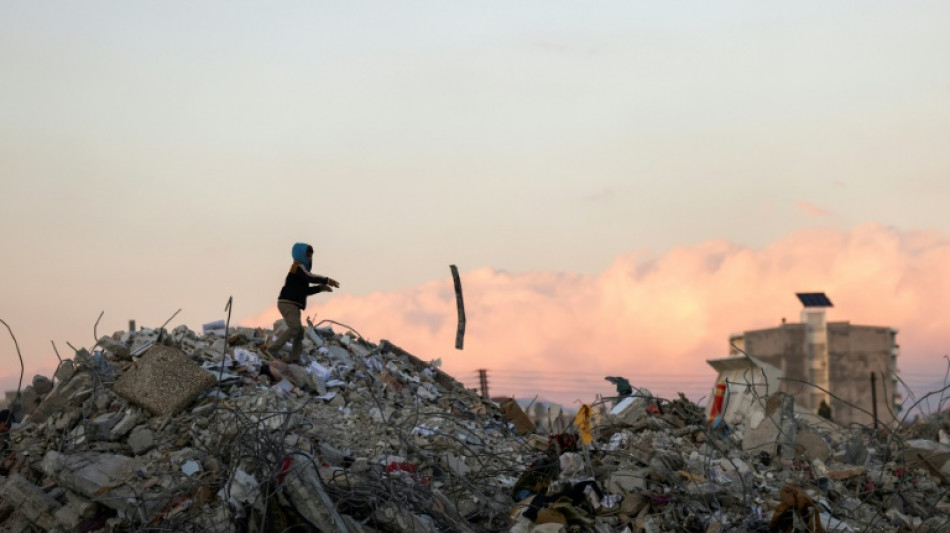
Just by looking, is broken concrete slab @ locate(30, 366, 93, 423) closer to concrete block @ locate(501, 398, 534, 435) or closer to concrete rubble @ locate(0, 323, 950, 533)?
concrete rubble @ locate(0, 323, 950, 533)

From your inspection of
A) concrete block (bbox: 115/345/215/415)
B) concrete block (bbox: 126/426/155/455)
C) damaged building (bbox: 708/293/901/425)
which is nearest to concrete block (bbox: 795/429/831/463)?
concrete block (bbox: 115/345/215/415)

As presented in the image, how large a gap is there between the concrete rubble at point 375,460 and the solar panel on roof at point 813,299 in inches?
1231

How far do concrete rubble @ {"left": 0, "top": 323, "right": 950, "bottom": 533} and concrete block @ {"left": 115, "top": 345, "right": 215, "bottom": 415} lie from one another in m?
0.02

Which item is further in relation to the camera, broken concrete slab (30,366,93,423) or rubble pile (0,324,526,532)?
broken concrete slab (30,366,93,423)

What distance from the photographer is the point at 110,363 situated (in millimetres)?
12102

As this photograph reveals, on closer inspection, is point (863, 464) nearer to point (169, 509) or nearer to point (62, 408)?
point (169, 509)

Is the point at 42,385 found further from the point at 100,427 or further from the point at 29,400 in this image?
the point at 100,427

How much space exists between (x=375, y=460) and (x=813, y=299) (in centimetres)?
3752

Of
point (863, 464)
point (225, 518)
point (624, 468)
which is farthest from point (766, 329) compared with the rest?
point (225, 518)

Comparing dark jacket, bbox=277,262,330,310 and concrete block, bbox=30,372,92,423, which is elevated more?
dark jacket, bbox=277,262,330,310

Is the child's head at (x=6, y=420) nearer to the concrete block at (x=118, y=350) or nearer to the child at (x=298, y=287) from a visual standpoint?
the concrete block at (x=118, y=350)

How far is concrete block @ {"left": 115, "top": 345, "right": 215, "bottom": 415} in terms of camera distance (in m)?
10.9

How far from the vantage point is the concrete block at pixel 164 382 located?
10914 mm

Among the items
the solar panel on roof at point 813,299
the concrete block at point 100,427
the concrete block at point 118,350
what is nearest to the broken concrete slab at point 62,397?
the concrete block at point 118,350
